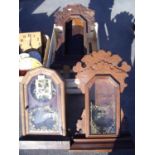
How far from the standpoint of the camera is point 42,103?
1.30 meters

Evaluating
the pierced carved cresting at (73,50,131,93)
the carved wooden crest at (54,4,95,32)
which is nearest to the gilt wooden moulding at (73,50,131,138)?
the pierced carved cresting at (73,50,131,93)

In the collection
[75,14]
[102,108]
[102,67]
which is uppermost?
[75,14]

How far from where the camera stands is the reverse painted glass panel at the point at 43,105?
1.27 m

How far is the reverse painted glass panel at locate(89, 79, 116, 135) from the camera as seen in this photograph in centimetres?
127

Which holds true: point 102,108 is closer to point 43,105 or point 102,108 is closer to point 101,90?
point 101,90

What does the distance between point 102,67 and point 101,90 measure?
0.29 feet

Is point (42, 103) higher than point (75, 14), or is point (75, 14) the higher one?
point (75, 14)

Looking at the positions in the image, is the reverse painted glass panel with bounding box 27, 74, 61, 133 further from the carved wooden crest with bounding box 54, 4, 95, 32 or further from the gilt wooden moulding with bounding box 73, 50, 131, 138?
the carved wooden crest with bounding box 54, 4, 95, 32

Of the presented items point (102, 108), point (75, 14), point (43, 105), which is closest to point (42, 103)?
point (43, 105)

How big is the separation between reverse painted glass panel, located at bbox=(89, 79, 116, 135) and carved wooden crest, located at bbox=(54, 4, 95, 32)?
0.56 m

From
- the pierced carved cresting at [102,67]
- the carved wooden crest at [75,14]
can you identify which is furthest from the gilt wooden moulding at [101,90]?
the carved wooden crest at [75,14]
